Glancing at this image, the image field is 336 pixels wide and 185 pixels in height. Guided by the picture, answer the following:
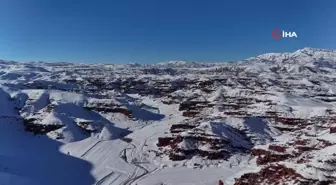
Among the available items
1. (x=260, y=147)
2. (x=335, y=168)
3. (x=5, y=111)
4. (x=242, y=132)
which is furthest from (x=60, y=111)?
(x=335, y=168)

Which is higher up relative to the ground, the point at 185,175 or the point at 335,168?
the point at 335,168

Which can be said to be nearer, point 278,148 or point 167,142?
point 278,148

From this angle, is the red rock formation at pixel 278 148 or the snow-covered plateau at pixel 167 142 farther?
the red rock formation at pixel 278 148

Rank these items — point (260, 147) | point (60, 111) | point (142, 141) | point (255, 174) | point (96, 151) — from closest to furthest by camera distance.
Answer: point (255, 174) → point (260, 147) → point (96, 151) → point (142, 141) → point (60, 111)

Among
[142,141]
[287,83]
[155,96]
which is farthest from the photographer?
[287,83]

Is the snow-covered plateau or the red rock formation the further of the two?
the red rock formation

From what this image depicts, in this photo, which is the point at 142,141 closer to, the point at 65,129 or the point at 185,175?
the point at 65,129

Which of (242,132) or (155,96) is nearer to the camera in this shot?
(242,132)

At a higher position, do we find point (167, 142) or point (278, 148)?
point (278, 148)

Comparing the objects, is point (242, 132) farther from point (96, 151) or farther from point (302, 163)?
point (302, 163)
